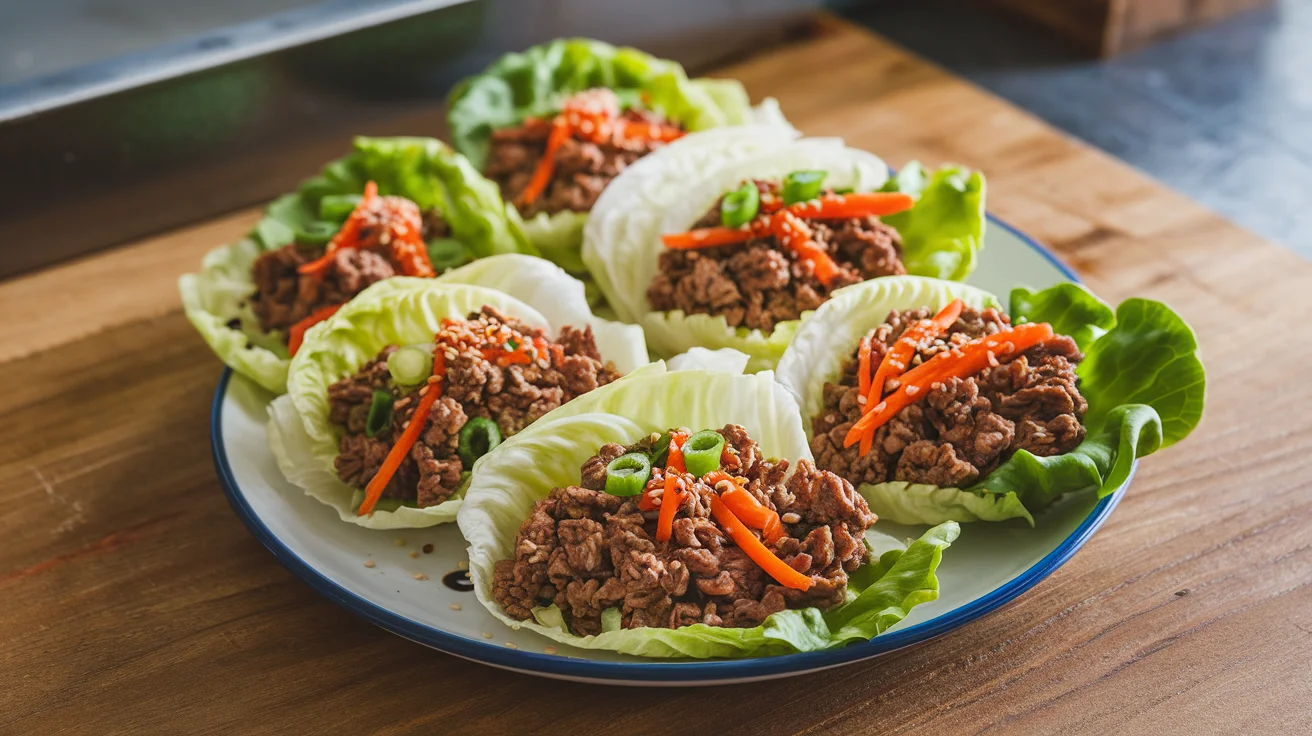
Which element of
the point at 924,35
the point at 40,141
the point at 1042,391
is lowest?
the point at 924,35

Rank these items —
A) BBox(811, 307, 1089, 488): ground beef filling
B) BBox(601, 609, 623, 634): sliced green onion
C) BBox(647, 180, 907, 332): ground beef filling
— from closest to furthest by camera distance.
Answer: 1. BBox(601, 609, 623, 634): sliced green onion
2. BBox(811, 307, 1089, 488): ground beef filling
3. BBox(647, 180, 907, 332): ground beef filling

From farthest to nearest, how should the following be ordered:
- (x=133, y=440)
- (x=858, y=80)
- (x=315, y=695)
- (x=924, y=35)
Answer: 1. (x=924, y=35)
2. (x=858, y=80)
3. (x=133, y=440)
4. (x=315, y=695)

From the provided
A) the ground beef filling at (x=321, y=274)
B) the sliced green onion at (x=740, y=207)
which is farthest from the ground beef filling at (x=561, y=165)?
the sliced green onion at (x=740, y=207)

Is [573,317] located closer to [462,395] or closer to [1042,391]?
[462,395]

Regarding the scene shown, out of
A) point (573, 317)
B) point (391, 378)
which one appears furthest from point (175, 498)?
point (573, 317)

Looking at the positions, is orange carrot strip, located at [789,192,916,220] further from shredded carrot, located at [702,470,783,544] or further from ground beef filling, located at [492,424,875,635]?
shredded carrot, located at [702,470,783,544]

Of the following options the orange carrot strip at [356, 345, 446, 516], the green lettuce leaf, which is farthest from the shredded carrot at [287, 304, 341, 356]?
the green lettuce leaf

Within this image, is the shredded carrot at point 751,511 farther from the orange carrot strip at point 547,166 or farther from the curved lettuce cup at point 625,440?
the orange carrot strip at point 547,166

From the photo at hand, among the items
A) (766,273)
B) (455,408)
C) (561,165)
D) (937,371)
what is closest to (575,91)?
(561,165)
